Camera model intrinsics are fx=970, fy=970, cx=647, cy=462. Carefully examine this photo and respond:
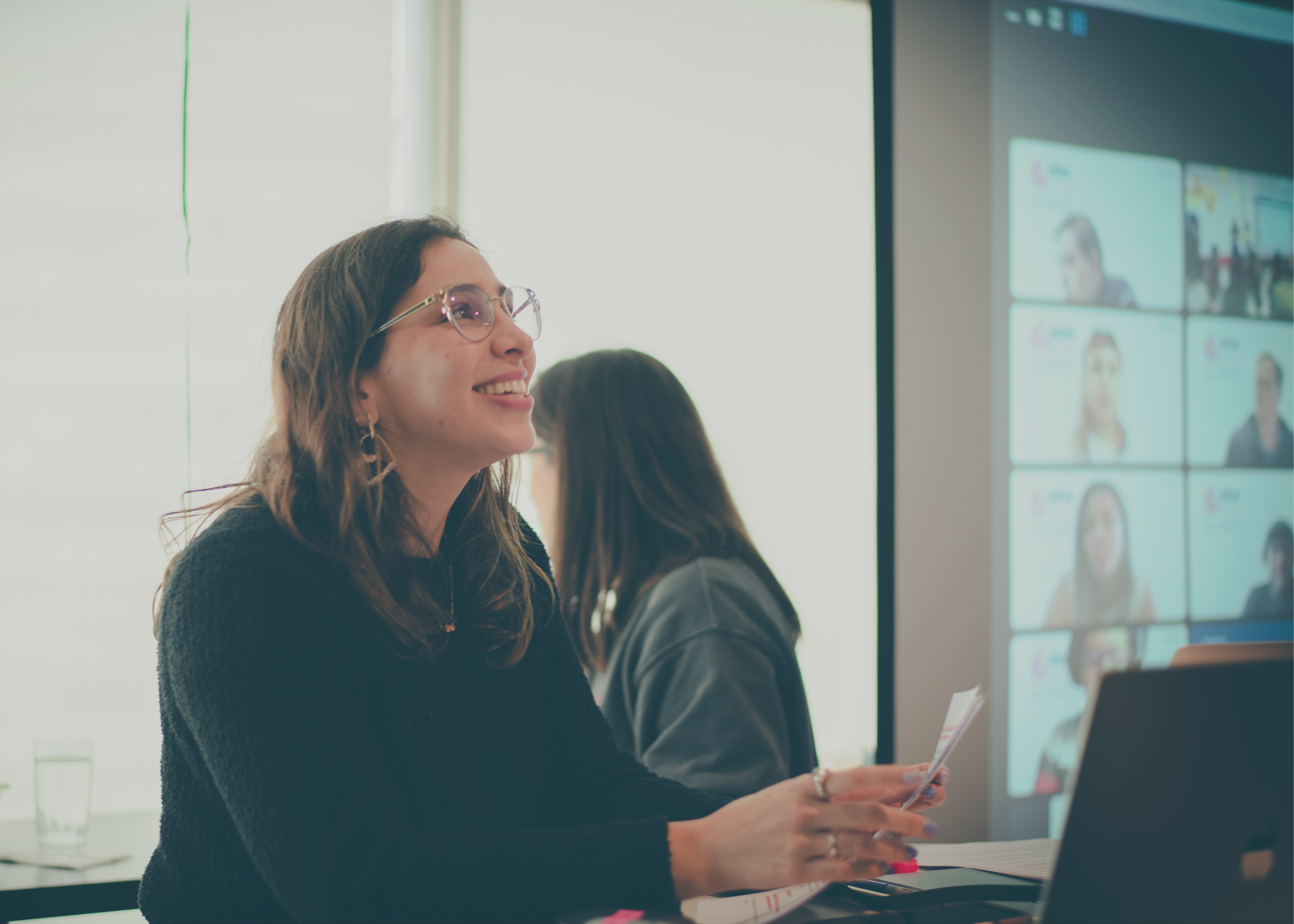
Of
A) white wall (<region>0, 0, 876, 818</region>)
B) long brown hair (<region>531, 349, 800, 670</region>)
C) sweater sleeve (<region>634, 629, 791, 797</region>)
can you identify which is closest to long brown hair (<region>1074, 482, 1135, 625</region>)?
white wall (<region>0, 0, 876, 818</region>)

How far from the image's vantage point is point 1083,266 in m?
2.37

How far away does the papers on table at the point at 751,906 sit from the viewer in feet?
2.82

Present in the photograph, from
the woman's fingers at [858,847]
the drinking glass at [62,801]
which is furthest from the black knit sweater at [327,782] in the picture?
the drinking glass at [62,801]

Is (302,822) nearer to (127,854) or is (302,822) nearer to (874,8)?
(127,854)

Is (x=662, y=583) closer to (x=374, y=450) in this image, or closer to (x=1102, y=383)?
(x=374, y=450)

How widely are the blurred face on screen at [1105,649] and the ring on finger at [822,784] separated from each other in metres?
1.74

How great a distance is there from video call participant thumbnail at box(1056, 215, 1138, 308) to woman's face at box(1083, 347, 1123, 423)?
0.41ft

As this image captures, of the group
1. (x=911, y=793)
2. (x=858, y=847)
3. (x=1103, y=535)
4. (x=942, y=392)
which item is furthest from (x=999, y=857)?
(x=1103, y=535)

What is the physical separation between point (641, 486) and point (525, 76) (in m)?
1.10

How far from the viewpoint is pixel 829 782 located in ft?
2.87

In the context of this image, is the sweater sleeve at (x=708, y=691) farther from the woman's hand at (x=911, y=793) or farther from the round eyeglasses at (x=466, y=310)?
the round eyeglasses at (x=466, y=310)

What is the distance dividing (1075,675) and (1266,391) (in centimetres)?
93

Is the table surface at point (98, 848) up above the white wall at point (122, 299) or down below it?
below

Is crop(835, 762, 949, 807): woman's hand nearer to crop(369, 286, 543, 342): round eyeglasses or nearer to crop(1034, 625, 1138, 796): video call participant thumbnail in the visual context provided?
crop(369, 286, 543, 342): round eyeglasses
